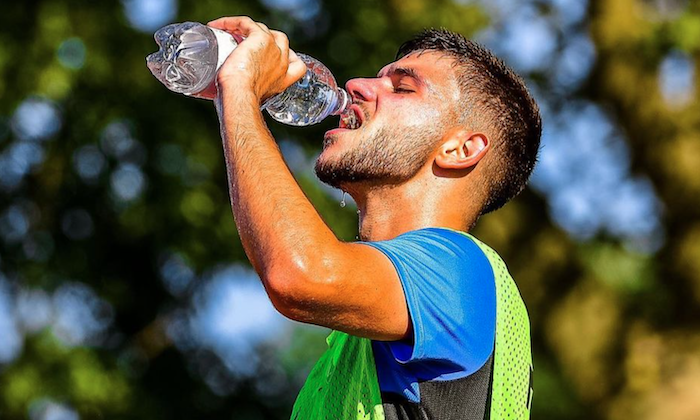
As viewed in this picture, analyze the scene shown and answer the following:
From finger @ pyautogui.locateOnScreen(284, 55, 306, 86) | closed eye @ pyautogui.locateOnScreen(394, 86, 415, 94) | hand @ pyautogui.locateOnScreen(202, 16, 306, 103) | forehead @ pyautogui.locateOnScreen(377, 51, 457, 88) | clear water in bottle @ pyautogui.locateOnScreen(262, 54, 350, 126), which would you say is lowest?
clear water in bottle @ pyautogui.locateOnScreen(262, 54, 350, 126)

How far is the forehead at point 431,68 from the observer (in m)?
3.62

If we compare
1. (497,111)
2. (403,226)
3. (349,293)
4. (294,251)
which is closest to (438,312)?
(349,293)

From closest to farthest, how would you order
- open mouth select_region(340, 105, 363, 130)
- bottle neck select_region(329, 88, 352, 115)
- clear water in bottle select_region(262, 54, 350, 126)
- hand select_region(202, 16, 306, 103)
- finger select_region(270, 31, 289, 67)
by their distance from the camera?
hand select_region(202, 16, 306, 103)
finger select_region(270, 31, 289, 67)
open mouth select_region(340, 105, 363, 130)
bottle neck select_region(329, 88, 352, 115)
clear water in bottle select_region(262, 54, 350, 126)

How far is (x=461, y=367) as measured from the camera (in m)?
2.99

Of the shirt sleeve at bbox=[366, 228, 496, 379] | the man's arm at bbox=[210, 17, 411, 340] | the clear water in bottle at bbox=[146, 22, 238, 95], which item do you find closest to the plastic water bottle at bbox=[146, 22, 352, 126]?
the clear water in bottle at bbox=[146, 22, 238, 95]

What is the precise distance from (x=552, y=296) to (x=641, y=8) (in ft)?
8.96

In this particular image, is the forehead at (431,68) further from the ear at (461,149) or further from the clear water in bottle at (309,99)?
the clear water in bottle at (309,99)

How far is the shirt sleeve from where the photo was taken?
2877 mm

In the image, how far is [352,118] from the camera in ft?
11.9

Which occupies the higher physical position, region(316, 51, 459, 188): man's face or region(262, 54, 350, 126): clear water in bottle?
region(316, 51, 459, 188): man's face

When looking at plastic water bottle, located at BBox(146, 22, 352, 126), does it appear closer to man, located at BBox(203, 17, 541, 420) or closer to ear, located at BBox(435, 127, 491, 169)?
man, located at BBox(203, 17, 541, 420)

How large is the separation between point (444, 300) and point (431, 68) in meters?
0.98

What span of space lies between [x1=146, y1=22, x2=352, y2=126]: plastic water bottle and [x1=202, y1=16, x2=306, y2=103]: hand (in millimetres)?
43

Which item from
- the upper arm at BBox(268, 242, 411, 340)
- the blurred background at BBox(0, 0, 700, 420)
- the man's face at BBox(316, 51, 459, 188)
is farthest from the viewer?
the blurred background at BBox(0, 0, 700, 420)
